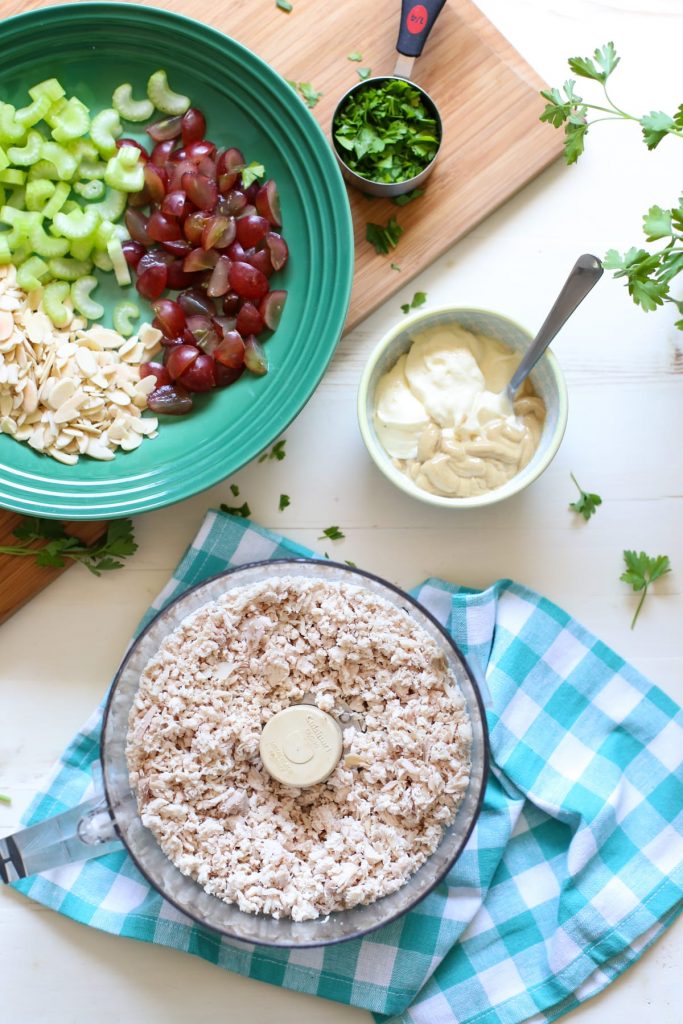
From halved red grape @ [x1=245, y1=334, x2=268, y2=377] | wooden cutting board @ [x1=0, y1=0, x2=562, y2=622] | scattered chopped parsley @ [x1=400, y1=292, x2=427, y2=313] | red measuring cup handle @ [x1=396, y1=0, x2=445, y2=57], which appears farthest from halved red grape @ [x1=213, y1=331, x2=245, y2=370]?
red measuring cup handle @ [x1=396, y1=0, x2=445, y2=57]

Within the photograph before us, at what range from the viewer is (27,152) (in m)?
1.59

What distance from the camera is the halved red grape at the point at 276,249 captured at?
160 centimetres

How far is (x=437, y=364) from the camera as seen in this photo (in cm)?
163

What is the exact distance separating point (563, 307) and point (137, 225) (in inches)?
29.7

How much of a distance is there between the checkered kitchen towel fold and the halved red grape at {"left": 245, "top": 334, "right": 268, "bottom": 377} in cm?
28

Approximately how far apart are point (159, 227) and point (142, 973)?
52.1 inches

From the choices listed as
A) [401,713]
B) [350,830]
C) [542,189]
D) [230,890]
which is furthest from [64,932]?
[542,189]

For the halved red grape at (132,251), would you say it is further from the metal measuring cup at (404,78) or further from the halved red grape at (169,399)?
the metal measuring cup at (404,78)

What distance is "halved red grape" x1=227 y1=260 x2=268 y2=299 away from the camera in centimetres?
159

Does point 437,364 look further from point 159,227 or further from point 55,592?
point 55,592

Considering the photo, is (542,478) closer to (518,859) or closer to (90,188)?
(518,859)

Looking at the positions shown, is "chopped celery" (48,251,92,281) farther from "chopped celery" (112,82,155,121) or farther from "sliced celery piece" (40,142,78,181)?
"chopped celery" (112,82,155,121)

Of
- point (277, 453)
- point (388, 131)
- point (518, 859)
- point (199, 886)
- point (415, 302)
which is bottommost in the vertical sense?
point (199, 886)

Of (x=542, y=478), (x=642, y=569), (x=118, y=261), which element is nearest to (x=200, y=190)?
(x=118, y=261)
